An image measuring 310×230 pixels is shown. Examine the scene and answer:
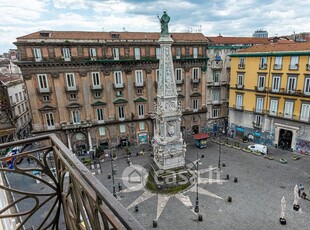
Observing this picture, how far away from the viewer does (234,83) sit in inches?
1469

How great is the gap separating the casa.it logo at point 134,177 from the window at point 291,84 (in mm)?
23047

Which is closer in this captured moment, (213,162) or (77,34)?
(213,162)

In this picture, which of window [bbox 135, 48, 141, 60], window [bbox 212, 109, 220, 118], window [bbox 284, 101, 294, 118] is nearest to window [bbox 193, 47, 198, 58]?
window [bbox 135, 48, 141, 60]

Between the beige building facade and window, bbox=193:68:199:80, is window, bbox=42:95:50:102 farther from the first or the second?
window, bbox=193:68:199:80

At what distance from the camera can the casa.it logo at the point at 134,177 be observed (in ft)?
79.7

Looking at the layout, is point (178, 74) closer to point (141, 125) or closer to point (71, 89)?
point (141, 125)

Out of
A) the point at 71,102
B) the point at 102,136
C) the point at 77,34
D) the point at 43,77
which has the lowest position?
the point at 102,136

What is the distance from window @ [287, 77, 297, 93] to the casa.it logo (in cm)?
2305

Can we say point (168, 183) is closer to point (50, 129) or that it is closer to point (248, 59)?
point (50, 129)

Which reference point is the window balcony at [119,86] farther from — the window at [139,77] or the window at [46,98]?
the window at [46,98]

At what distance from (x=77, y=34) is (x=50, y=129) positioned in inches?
580

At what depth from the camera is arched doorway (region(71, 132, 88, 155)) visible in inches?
1337

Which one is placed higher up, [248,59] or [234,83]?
[248,59]

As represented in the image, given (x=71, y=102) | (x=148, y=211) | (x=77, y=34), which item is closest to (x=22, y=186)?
(x=71, y=102)
